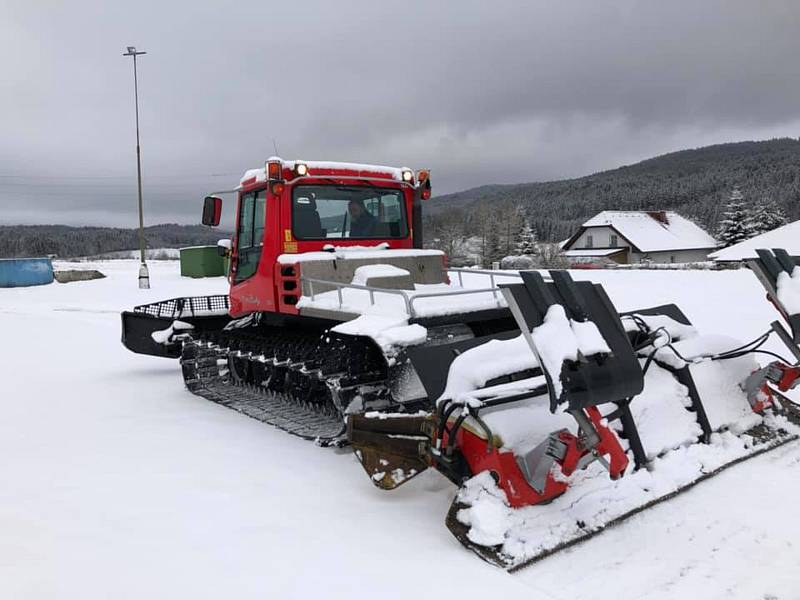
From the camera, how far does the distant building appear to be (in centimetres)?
5931

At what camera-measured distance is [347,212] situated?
616 centimetres

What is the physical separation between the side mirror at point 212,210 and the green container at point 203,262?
73.4ft

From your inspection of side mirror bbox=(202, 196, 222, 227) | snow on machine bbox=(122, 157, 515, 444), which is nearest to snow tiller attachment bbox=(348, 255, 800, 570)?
snow on machine bbox=(122, 157, 515, 444)

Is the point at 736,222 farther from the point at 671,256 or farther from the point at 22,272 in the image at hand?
the point at 22,272

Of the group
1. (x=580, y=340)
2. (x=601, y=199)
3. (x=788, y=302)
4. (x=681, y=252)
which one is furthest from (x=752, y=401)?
(x=601, y=199)

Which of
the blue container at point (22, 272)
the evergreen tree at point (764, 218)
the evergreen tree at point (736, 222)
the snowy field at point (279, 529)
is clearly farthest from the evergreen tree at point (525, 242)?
the snowy field at point (279, 529)

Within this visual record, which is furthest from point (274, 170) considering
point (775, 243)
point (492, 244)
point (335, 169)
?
point (492, 244)

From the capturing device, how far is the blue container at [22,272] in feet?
82.4

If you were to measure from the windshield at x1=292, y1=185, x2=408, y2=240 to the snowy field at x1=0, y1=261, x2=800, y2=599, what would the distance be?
197 cm

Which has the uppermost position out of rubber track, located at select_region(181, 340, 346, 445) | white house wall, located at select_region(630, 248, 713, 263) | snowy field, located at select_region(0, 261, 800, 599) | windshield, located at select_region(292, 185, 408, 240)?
windshield, located at select_region(292, 185, 408, 240)

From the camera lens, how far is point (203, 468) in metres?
4.75

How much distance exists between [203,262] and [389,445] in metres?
25.9

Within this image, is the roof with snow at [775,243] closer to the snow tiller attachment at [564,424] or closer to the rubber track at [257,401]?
the snow tiller attachment at [564,424]

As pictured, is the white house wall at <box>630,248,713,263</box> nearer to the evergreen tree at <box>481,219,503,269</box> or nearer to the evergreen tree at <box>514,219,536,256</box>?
the evergreen tree at <box>514,219,536,256</box>
